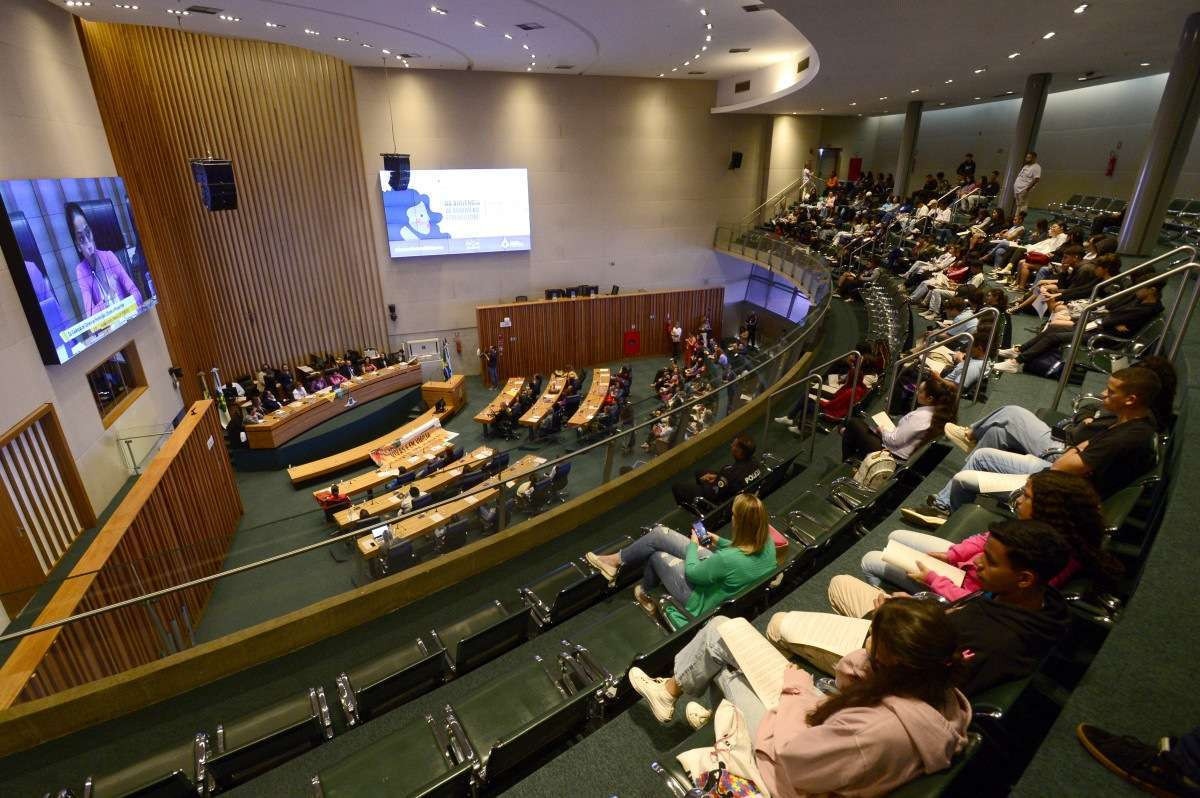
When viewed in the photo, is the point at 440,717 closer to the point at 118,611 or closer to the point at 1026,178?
the point at 118,611

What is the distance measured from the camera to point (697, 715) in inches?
93.2

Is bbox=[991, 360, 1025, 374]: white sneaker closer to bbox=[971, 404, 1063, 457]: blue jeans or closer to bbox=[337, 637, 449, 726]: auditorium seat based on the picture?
bbox=[971, 404, 1063, 457]: blue jeans

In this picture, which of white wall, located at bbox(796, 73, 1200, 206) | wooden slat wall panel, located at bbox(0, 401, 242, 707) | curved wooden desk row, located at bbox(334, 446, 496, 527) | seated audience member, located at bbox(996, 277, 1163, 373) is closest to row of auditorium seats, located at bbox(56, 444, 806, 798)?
wooden slat wall panel, located at bbox(0, 401, 242, 707)

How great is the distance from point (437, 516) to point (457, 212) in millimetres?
11504

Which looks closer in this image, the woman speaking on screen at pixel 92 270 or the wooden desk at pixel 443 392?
the woman speaking on screen at pixel 92 270

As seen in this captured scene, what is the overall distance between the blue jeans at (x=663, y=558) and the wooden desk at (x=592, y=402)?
655cm

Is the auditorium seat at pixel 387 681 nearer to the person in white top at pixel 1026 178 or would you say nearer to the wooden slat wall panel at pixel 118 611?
the wooden slat wall panel at pixel 118 611

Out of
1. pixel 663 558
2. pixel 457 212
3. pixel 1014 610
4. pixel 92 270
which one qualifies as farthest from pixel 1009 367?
pixel 457 212

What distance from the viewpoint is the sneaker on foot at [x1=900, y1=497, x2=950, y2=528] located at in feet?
10.7

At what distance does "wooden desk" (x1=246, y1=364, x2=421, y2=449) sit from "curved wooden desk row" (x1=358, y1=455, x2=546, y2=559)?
7.45 m

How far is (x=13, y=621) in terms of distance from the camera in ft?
11.1

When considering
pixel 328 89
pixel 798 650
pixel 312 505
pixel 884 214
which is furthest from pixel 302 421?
pixel 884 214

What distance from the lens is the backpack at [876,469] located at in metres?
3.96

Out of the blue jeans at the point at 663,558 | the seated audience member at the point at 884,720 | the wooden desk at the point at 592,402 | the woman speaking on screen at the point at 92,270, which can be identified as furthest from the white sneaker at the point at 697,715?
the woman speaking on screen at the point at 92,270
